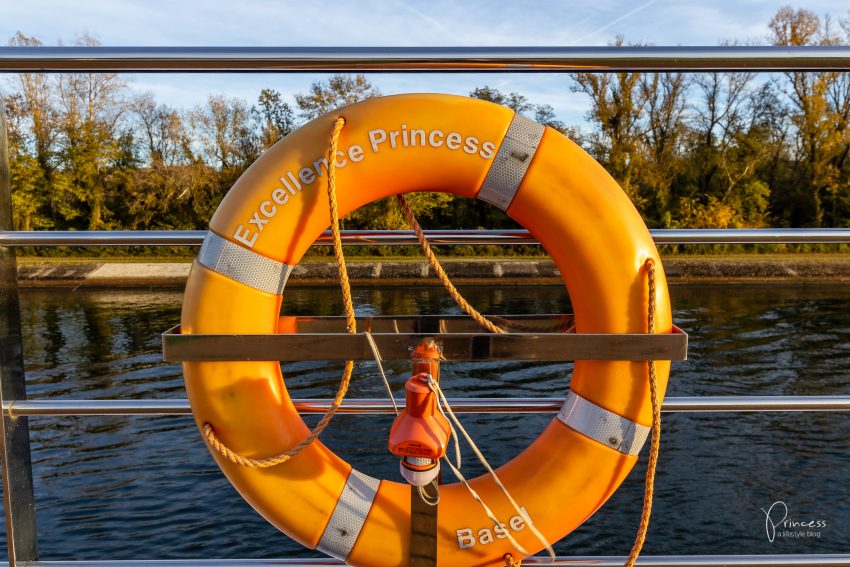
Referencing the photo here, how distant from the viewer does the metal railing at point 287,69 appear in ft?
3.68

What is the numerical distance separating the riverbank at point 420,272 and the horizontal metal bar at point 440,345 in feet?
49.4

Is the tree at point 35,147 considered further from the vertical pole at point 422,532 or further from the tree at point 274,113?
the vertical pole at point 422,532

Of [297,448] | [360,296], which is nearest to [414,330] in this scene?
[297,448]

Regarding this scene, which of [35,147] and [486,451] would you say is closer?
→ [486,451]

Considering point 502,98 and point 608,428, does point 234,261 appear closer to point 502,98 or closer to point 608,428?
point 608,428

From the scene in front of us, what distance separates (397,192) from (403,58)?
23 cm

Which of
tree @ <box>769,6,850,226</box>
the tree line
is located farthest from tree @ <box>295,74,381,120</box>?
tree @ <box>769,6,850,226</box>

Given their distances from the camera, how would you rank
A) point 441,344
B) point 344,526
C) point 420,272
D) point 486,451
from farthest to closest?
point 420,272, point 486,451, point 344,526, point 441,344

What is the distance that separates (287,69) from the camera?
3.77ft

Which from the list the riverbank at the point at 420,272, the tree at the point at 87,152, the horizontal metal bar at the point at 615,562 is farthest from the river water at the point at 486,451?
the tree at the point at 87,152

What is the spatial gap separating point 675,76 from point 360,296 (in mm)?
12628

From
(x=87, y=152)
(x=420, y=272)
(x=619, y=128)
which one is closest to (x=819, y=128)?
(x=619, y=128)

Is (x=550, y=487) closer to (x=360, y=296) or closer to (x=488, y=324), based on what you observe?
(x=488, y=324)

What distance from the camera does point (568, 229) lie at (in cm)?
120
